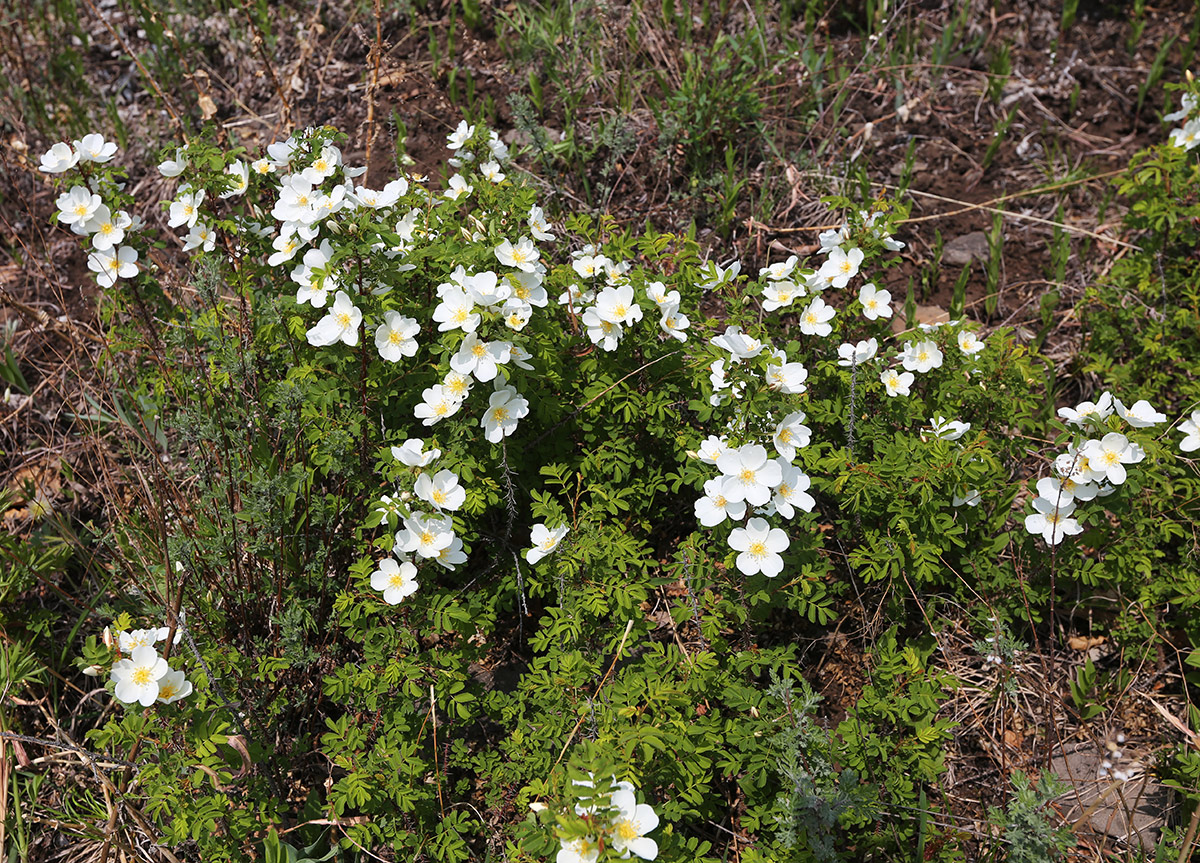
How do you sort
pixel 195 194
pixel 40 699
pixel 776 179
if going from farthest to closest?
1. pixel 776 179
2. pixel 40 699
3. pixel 195 194

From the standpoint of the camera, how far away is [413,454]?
2166 millimetres

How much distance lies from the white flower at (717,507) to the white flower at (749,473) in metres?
0.03

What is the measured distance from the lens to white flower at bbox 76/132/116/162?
8.83ft

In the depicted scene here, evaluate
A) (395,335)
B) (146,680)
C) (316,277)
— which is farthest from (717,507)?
(146,680)

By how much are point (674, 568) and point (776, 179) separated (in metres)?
2.27

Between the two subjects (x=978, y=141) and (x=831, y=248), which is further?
(x=978, y=141)

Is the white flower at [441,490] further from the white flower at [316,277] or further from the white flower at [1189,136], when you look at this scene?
the white flower at [1189,136]

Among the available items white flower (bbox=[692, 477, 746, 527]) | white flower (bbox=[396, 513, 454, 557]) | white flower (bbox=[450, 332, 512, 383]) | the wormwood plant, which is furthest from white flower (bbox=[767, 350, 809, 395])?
white flower (bbox=[396, 513, 454, 557])

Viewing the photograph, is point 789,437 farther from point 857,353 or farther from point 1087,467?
point 1087,467

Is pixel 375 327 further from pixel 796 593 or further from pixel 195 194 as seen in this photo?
pixel 796 593

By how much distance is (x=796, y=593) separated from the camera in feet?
7.54

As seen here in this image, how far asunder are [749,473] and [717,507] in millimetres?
147

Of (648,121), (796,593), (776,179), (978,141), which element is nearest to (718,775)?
(796,593)

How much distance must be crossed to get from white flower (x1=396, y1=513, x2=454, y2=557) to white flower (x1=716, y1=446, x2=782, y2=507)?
2.29 ft
